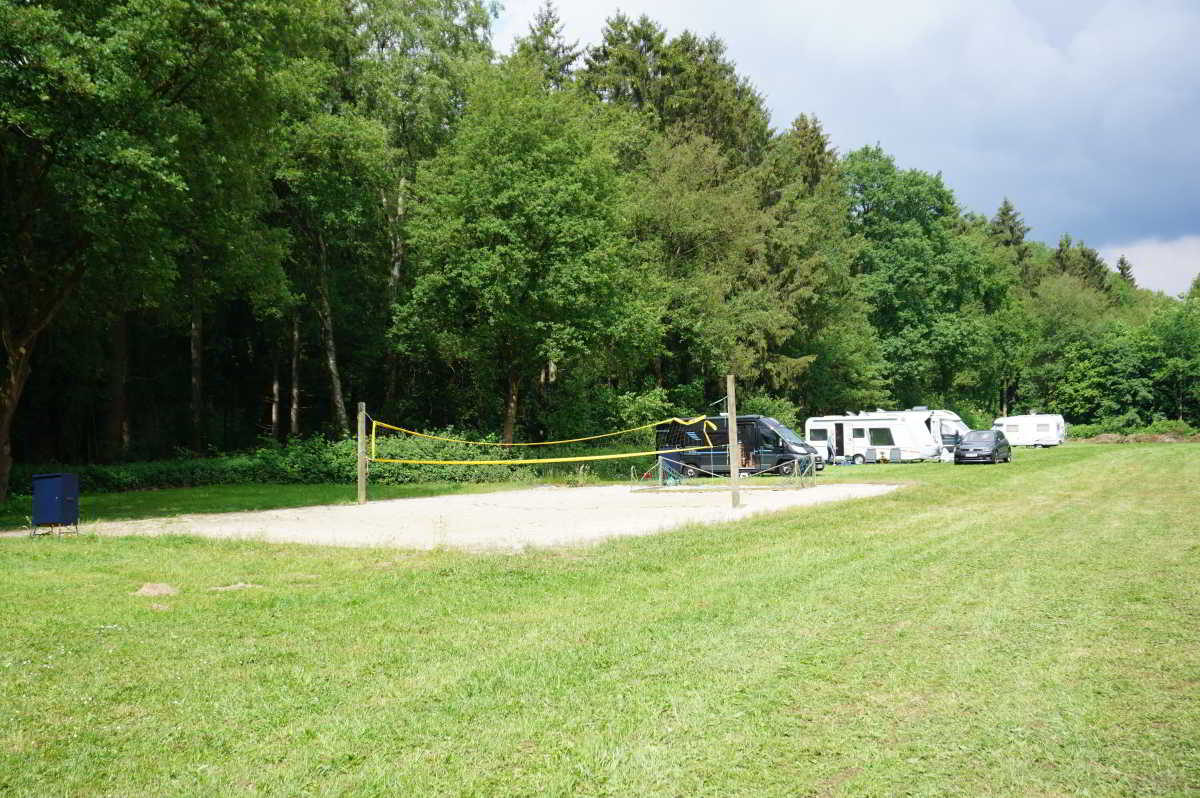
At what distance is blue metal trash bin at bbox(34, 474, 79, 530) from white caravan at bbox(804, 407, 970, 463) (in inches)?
1059

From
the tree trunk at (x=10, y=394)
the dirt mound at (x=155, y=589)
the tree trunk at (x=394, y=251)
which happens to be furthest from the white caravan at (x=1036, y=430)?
the dirt mound at (x=155, y=589)

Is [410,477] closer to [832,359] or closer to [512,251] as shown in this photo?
[512,251]

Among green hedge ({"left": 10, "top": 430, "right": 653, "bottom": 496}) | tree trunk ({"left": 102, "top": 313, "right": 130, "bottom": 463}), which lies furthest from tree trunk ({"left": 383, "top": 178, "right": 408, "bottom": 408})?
tree trunk ({"left": 102, "top": 313, "right": 130, "bottom": 463})

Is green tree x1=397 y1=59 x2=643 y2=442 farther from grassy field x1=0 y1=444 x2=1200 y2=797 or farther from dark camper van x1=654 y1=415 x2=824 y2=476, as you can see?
grassy field x1=0 y1=444 x2=1200 y2=797

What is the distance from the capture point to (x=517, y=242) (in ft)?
89.0

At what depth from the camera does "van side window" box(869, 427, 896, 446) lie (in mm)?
34219

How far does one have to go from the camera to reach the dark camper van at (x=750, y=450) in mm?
27016

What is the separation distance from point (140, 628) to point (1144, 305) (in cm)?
9517

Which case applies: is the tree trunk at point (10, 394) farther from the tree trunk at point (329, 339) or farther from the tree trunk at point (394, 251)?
the tree trunk at point (394, 251)

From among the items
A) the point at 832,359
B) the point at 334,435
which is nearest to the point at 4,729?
the point at 334,435

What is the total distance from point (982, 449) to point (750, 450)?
9.07 metres

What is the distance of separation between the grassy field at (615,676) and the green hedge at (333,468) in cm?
1648

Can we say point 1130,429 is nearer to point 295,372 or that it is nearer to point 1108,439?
point 1108,439

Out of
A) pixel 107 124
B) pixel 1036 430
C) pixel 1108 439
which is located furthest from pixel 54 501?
pixel 1108 439
